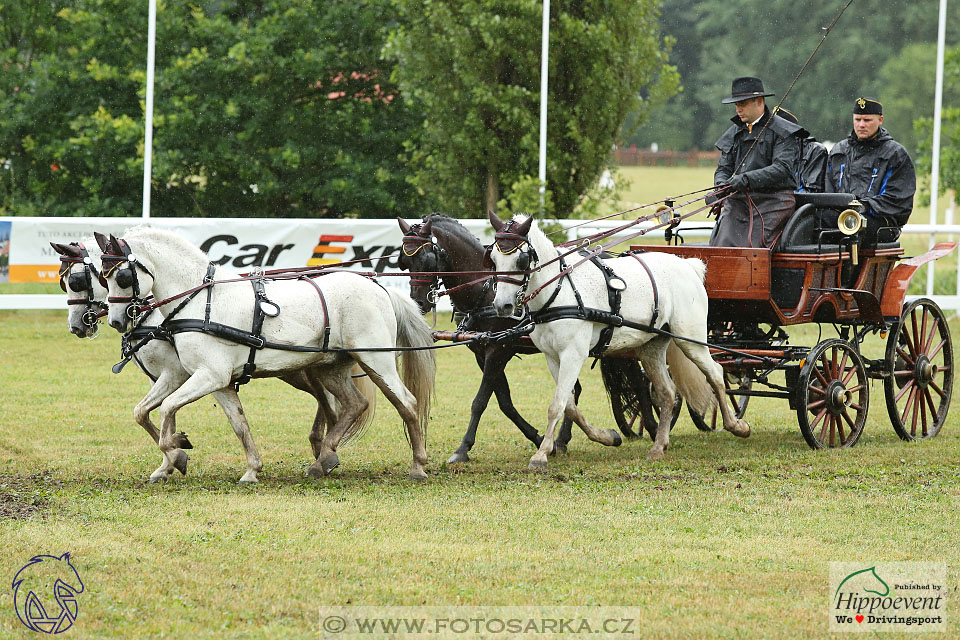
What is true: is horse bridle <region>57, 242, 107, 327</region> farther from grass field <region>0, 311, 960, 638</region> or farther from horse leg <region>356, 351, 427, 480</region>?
horse leg <region>356, 351, 427, 480</region>

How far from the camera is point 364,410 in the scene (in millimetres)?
7758

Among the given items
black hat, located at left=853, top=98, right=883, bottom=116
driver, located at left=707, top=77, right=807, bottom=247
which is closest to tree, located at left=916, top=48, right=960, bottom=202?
black hat, located at left=853, top=98, right=883, bottom=116

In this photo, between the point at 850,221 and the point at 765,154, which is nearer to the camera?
the point at 850,221

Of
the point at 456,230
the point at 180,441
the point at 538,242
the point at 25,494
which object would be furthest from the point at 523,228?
the point at 25,494

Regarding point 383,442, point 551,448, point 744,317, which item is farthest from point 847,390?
point 383,442

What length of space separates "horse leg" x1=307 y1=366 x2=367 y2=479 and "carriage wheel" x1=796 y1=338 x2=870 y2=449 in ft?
10.1

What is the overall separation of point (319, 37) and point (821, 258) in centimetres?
1196

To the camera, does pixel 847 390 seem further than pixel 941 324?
No

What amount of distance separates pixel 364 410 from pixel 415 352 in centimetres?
51

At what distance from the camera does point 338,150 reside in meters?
18.8

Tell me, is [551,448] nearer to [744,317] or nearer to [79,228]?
[744,317]

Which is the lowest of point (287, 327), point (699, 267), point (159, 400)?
point (159, 400)

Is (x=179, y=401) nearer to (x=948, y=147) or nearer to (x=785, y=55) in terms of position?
(x=785, y=55)

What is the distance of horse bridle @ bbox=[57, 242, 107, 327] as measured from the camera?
695 centimetres
